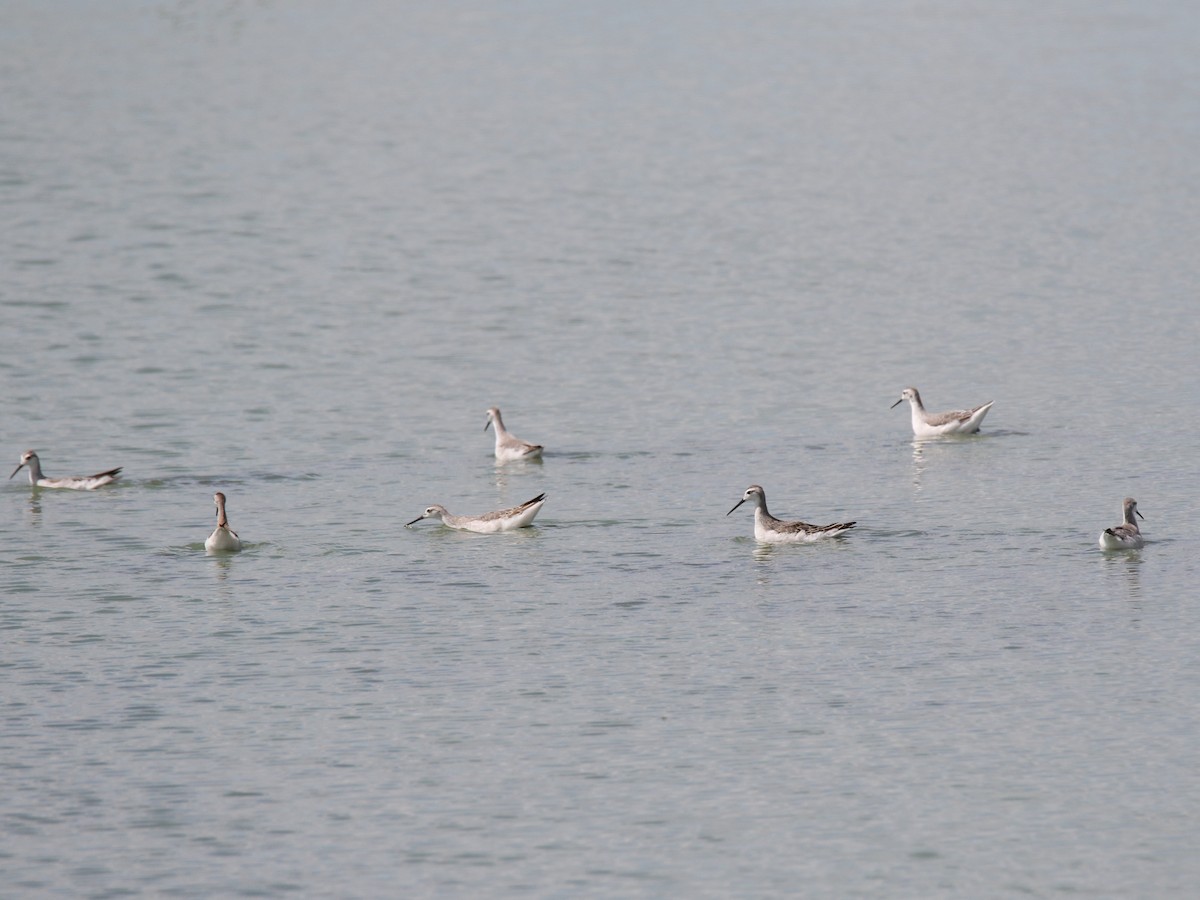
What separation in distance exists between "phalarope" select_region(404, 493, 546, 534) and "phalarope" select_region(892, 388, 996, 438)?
26.4 ft

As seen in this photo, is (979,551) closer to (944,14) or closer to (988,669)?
(988,669)

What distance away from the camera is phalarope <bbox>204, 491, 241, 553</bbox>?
23984 mm

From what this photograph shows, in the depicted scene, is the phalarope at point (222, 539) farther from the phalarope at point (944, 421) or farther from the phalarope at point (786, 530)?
the phalarope at point (944, 421)

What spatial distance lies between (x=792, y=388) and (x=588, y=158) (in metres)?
29.0

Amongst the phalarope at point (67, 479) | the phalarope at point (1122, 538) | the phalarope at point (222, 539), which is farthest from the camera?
the phalarope at point (67, 479)

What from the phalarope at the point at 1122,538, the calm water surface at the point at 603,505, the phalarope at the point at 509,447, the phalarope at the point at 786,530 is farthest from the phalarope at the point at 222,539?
the phalarope at the point at 1122,538

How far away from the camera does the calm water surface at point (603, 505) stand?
634 inches

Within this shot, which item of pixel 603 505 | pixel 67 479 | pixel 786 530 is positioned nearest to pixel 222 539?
pixel 67 479

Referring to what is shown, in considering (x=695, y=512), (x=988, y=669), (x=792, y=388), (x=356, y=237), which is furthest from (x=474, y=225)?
(x=988, y=669)

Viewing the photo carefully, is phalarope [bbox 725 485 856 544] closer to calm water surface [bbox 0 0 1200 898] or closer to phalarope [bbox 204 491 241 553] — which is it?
calm water surface [bbox 0 0 1200 898]

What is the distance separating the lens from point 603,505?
87.6 feet

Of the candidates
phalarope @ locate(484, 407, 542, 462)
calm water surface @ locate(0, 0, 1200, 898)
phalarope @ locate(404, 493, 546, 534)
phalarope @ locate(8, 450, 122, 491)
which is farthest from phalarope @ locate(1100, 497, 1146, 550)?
phalarope @ locate(8, 450, 122, 491)

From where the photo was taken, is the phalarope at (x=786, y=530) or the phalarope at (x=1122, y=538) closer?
the phalarope at (x=1122, y=538)

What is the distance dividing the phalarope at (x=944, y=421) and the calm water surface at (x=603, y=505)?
27 cm
